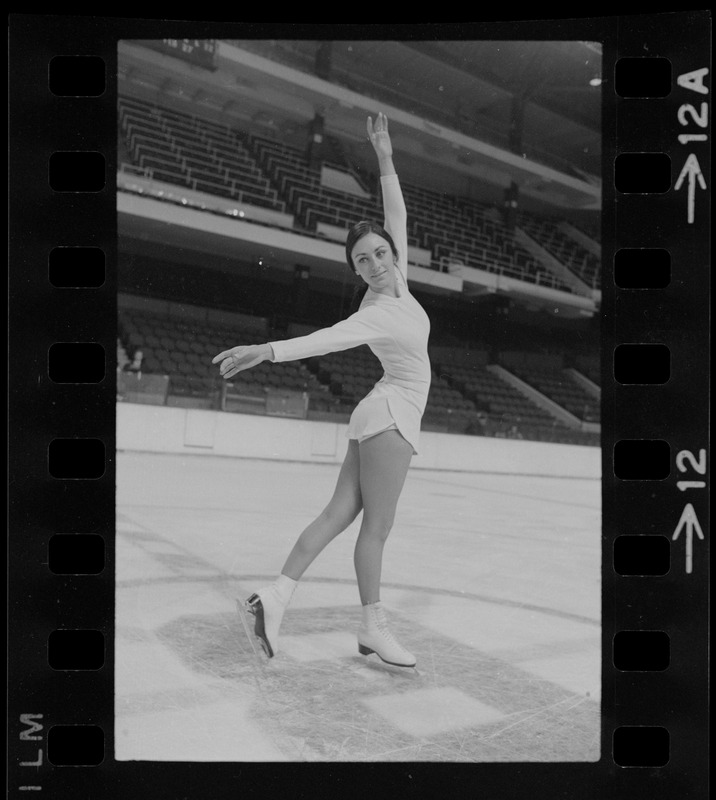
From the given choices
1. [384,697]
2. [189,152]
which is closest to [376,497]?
[384,697]

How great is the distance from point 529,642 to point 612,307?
30.5 inches

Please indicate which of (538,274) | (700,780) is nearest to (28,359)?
(538,274)

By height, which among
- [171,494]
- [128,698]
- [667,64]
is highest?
[667,64]

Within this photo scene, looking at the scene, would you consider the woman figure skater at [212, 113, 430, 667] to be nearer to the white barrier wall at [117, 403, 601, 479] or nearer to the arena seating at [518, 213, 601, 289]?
the white barrier wall at [117, 403, 601, 479]

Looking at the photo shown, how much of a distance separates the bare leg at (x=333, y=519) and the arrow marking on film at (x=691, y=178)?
88cm

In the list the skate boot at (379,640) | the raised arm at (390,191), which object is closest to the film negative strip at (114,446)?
the skate boot at (379,640)

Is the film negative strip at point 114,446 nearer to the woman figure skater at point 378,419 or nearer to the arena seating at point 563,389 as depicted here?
the arena seating at point 563,389

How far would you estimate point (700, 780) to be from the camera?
1.34 meters

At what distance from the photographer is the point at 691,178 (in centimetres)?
135

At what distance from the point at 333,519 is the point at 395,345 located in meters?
0.41

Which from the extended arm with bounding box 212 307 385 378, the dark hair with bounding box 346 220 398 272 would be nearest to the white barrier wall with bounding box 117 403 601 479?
the extended arm with bounding box 212 307 385 378

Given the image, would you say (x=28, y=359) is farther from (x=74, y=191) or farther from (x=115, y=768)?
(x=115, y=768)

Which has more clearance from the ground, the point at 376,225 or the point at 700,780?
the point at 376,225

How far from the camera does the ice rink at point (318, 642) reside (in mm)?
1312
